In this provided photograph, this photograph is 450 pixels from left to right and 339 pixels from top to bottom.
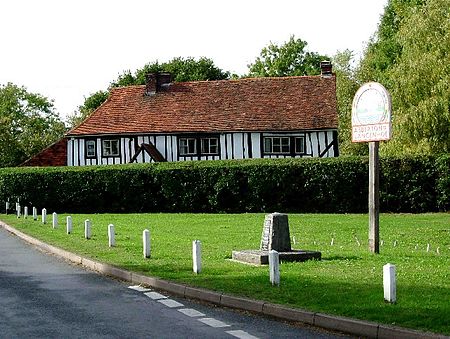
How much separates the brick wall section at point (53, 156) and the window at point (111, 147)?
806 cm

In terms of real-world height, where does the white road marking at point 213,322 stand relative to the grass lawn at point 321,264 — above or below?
below

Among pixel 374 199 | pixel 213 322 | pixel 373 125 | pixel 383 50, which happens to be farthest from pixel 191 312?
pixel 383 50

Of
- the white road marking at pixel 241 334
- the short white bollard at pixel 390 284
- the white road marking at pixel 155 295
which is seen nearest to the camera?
the white road marking at pixel 241 334

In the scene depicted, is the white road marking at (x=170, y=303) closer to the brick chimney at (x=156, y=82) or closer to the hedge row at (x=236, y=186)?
the hedge row at (x=236, y=186)

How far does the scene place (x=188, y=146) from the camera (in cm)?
4834

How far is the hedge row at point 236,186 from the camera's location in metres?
38.3

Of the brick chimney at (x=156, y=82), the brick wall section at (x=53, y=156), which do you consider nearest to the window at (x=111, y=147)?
the brick chimney at (x=156, y=82)

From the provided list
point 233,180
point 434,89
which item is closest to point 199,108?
point 233,180

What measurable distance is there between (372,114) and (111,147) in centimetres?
3406

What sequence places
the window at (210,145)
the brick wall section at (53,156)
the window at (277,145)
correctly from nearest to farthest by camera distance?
the window at (277,145), the window at (210,145), the brick wall section at (53,156)

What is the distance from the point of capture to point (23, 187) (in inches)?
1666

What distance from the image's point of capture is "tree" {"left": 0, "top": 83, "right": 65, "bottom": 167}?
72.4 meters

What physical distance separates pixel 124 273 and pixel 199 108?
35.5 meters

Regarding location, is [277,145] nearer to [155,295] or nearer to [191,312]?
[155,295]
